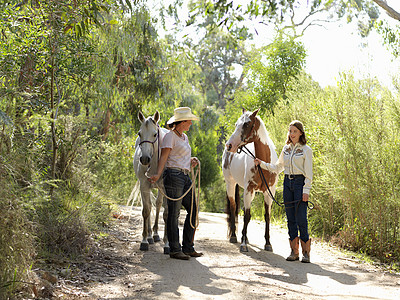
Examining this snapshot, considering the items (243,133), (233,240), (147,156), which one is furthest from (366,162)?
(147,156)

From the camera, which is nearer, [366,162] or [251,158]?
[366,162]

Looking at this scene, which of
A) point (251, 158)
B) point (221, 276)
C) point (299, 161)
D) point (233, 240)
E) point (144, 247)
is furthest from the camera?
point (233, 240)

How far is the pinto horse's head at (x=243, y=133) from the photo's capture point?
7227 millimetres

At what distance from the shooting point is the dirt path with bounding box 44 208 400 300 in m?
4.70

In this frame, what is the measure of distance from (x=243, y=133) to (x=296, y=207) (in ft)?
5.06

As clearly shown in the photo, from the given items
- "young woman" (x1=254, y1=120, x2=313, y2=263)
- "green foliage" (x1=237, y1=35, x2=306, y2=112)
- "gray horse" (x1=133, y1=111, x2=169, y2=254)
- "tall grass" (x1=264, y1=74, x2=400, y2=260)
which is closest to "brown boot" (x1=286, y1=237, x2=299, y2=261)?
"young woman" (x1=254, y1=120, x2=313, y2=263)

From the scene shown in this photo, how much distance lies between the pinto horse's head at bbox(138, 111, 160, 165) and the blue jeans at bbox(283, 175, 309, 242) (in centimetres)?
208

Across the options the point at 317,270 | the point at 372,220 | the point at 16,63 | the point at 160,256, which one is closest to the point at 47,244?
the point at 160,256

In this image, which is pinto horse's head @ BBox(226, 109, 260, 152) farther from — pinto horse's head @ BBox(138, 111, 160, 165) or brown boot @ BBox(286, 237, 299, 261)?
A: brown boot @ BBox(286, 237, 299, 261)

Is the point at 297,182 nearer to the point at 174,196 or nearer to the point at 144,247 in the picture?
the point at 174,196

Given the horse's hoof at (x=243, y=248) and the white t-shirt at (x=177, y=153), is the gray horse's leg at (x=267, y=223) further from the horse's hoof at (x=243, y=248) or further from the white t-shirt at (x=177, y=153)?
the white t-shirt at (x=177, y=153)

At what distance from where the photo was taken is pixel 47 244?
5.91 m

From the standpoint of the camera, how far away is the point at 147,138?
21.9 feet

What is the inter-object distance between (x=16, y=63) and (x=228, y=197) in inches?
181
